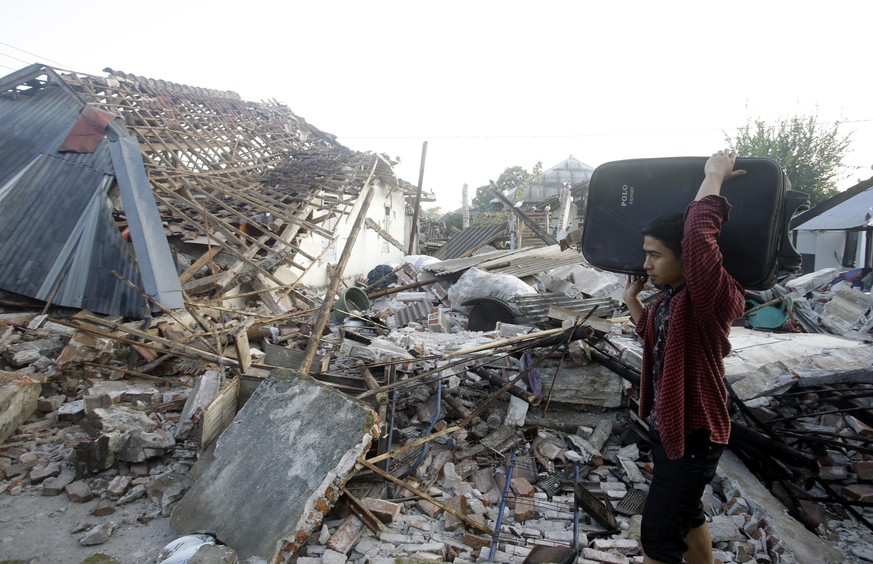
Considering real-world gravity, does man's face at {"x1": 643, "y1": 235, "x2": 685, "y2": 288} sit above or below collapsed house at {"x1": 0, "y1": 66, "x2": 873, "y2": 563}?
above

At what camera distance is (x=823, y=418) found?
3787 millimetres

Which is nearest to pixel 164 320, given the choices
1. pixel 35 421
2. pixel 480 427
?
pixel 35 421

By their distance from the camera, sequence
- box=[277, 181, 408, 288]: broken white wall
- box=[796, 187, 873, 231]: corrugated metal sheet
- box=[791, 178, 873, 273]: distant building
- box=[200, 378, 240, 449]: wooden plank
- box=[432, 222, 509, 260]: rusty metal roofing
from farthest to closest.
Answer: box=[432, 222, 509, 260]: rusty metal roofing → box=[796, 187, 873, 231]: corrugated metal sheet → box=[791, 178, 873, 273]: distant building → box=[277, 181, 408, 288]: broken white wall → box=[200, 378, 240, 449]: wooden plank

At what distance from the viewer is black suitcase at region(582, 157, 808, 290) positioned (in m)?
1.93

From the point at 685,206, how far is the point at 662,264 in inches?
20.1

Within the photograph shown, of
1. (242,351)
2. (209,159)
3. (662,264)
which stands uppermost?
(209,159)

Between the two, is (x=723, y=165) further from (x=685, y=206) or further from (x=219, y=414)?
(x=219, y=414)

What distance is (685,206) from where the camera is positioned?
231cm

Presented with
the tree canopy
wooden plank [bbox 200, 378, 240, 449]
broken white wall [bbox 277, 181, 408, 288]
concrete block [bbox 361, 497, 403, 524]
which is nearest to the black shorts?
concrete block [bbox 361, 497, 403, 524]

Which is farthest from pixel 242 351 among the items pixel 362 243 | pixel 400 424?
pixel 362 243

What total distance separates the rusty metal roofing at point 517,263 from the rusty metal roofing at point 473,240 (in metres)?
4.43

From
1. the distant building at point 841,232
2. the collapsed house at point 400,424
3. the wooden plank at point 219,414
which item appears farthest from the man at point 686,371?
the distant building at point 841,232

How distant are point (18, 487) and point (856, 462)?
5904 mm

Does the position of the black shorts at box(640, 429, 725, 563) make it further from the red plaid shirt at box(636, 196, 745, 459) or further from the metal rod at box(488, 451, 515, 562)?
the metal rod at box(488, 451, 515, 562)
